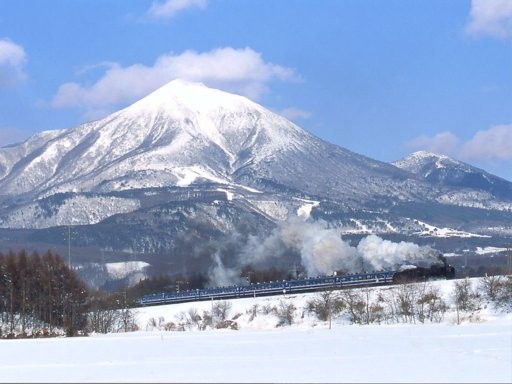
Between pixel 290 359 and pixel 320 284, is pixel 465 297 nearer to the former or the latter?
pixel 320 284

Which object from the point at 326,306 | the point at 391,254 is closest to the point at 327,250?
the point at 391,254

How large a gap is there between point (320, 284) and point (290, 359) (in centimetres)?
7536

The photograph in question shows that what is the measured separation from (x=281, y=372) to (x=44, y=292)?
250 ft

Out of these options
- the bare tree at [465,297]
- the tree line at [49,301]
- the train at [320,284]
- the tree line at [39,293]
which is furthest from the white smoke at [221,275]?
the bare tree at [465,297]

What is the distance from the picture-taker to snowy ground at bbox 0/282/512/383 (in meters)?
34.9

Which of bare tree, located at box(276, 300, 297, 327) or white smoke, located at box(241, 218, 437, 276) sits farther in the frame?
white smoke, located at box(241, 218, 437, 276)

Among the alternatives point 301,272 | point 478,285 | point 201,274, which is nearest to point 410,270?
point 478,285

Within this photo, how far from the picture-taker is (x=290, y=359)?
141 feet

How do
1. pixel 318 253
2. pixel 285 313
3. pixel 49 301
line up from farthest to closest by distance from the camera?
1. pixel 318 253
2. pixel 49 301
3. pixel 285 313

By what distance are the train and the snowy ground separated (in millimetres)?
44810

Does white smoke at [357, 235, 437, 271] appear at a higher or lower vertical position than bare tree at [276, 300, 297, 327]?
higher

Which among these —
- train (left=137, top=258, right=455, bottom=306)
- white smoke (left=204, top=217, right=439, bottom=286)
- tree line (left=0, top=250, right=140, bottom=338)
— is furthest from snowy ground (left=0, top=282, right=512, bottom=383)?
white smoke (left=204, top=217, right=439, bottom=286)

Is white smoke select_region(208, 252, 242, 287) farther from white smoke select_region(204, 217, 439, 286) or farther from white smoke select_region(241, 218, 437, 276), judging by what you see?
white smoke select_region(241, 218, 437, 276)

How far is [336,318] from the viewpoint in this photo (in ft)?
316
